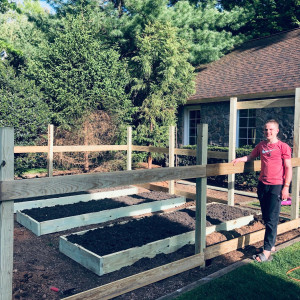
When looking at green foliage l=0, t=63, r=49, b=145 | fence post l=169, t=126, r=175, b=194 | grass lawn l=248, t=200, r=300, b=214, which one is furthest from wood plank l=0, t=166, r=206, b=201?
green foliage l=0, t=63, r=49, b=145

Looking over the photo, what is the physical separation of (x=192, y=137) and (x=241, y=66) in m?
3.88

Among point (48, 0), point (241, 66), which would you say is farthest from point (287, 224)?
point (48, 0)

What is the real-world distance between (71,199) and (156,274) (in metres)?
4.50

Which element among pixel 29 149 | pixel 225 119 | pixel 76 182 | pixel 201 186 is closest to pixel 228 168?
pixel 201 186

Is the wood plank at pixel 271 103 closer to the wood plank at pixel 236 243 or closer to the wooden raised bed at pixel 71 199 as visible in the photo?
the wood plank at pixel 236 243

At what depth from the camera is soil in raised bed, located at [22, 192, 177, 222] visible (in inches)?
259

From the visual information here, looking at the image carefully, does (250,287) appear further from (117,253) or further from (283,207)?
(283,207)

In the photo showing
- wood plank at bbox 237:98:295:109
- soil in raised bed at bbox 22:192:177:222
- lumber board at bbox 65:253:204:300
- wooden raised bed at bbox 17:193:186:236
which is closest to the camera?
lumber board at bbox 65:253:204:300

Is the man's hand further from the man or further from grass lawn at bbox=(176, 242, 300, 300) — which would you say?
grass lawn at bbox=(176, 242, 300, 300)

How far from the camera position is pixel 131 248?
4.52 m

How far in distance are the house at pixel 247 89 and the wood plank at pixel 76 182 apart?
795cm

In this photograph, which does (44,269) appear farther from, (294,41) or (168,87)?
(294,41)

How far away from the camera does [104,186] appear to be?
309 cm

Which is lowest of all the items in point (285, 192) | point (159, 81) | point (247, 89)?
point (285, 192)
